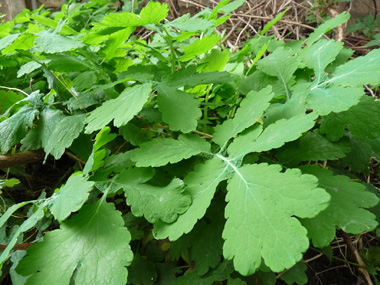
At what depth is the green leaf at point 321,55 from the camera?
34.1 inches

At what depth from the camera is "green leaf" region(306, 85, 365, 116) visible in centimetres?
68

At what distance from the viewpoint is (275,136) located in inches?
26.4

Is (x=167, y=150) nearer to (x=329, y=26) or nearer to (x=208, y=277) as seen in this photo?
(x=208, y=277)

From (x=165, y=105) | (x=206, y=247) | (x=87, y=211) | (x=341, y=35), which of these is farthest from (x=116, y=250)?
(x=341, y=35)

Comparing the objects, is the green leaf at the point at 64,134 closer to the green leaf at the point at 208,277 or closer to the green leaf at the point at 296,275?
the green leaf at the point at 208,277

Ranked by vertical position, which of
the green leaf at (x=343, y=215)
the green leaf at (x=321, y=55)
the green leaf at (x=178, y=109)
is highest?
the green leaf at (x=321, y=55)

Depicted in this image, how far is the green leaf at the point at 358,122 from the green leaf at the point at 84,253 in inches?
22.3

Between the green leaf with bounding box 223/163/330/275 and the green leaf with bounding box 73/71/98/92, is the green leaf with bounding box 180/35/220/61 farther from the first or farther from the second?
the green leaf with bounding box 223/163/330/275

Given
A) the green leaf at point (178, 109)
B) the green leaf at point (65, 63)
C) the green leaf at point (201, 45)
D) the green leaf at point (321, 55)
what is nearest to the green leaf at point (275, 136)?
the green leaf at point (178, 109)

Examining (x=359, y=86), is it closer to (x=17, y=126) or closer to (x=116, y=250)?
(x=116, y=250)

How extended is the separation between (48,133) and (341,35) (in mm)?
1802

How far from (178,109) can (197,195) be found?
0.79 ft

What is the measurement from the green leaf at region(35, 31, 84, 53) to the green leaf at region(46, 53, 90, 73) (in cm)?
6

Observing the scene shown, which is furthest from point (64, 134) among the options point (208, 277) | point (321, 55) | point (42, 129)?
point (321, 55)
